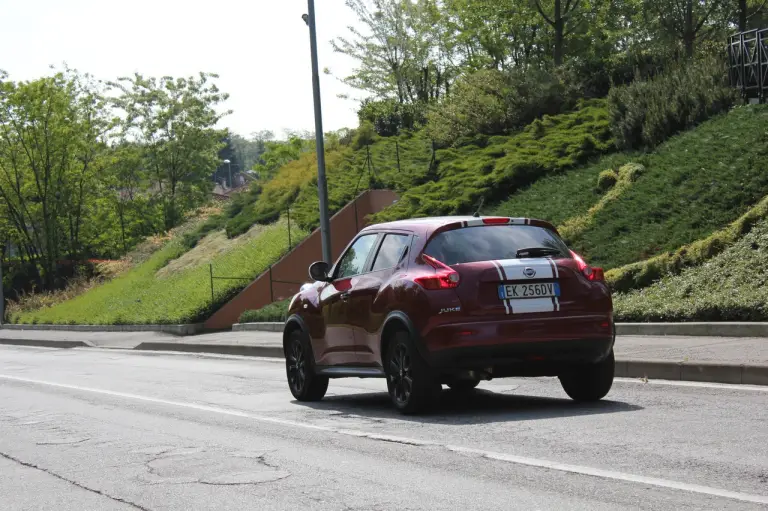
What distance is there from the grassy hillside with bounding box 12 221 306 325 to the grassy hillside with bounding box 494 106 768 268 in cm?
1116

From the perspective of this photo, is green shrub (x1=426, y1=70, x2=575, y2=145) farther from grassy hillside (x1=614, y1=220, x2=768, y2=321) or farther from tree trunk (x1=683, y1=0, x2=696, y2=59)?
grassy hillside (x1=614, y1=220, x2=768, y2=321)

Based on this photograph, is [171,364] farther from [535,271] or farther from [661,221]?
[535,271]

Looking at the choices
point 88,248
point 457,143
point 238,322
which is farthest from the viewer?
point 88,248

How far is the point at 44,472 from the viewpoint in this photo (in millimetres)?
8391

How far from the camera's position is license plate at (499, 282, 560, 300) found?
9.79 metres

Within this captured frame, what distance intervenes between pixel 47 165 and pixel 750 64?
41045 mm

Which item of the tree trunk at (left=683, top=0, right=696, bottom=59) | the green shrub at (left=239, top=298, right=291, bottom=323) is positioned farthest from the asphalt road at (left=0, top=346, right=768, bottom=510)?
the tree trunk at (left=683, top=0, right=696, bottom=59)

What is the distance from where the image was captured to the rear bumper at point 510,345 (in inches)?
380

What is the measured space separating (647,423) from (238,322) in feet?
78.7

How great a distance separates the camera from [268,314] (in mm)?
29266

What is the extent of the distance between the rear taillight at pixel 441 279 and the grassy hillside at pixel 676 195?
32.7 feet

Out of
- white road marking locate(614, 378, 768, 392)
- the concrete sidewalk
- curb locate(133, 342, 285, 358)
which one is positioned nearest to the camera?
white road marking locate(614, 378, 768, 392)

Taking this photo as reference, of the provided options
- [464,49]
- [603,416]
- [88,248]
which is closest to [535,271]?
[603,416]

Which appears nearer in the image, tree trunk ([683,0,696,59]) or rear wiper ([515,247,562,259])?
rear wiper ([515,247,562,259])
